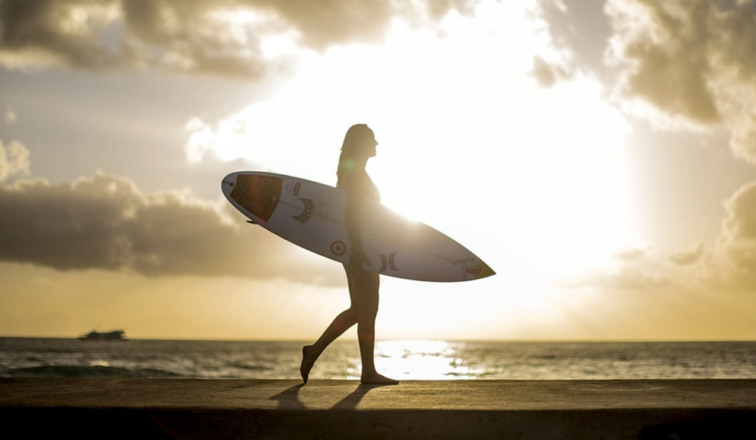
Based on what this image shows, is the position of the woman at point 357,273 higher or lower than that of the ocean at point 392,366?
higher

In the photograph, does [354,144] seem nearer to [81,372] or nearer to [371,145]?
[371,145]

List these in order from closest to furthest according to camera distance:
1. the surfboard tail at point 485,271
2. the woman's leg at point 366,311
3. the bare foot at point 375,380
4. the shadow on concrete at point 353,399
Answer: the shadow on concrete at point 353,399 < the bare foot at point 375,380 < the woman's leg at point 366,311 < the surfboard tail at point 485,271

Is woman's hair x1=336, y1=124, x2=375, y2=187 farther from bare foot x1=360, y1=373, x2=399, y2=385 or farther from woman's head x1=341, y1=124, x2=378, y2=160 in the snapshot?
bare foot x1=360, y1=373, x2=399, y2=385

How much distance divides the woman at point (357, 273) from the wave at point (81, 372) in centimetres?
2801

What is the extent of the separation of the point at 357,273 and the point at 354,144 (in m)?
0.98

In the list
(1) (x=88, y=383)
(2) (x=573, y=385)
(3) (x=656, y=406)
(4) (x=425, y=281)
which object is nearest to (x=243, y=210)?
(4) (x=425, y=281)

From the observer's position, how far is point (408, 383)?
14.5ft

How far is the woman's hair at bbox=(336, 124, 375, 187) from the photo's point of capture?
4.95 meters

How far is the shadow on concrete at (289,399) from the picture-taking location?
2922 millimetres

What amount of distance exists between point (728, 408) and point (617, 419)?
583 mm

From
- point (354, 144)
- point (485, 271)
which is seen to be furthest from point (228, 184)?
point (485, 271)

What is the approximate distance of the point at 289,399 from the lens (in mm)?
3260

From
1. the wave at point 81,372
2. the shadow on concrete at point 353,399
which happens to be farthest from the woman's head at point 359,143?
the wave at point 81,372

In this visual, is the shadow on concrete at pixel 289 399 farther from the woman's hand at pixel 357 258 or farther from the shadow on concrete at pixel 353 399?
the woman's hand at pixel 357 258
